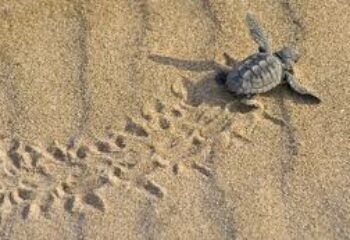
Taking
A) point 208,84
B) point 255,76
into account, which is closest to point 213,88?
point 208,84

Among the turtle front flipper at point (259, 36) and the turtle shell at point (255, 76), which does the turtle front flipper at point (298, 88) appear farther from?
the turtle front flipper at point (259, 36)

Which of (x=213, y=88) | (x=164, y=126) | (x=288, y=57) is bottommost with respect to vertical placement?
(x=164, y=126)

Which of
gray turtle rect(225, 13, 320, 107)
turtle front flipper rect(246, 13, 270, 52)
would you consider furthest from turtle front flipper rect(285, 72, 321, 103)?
turtle front flipper rect(246, 13, 270, 52)

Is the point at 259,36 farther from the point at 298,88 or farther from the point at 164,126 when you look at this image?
the point at 164,126

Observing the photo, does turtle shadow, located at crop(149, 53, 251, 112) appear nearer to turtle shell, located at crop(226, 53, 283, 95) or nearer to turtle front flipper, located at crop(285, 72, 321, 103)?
turtle shell, located at crop(226, 53, 283, 95)

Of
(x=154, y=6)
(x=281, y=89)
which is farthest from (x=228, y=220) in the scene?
(x=154, y=6)
